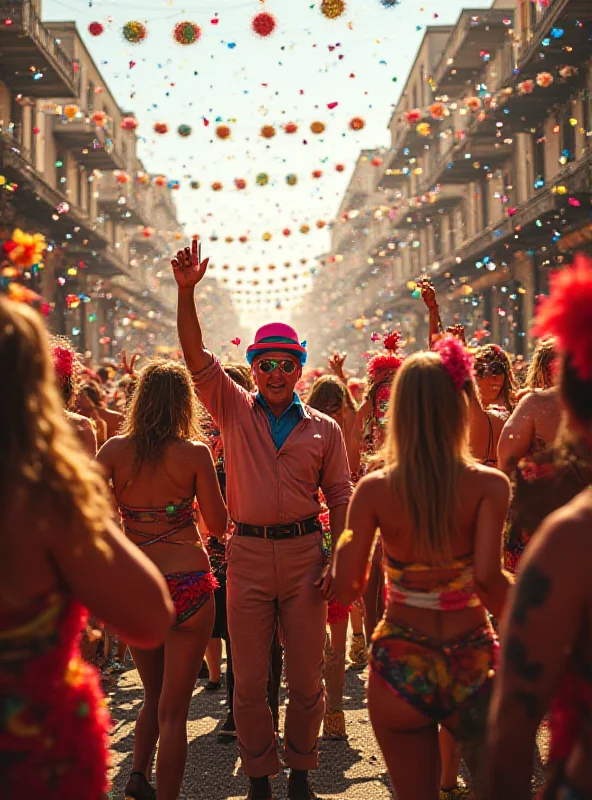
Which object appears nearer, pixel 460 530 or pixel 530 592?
pixel 530 592

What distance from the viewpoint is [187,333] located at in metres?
4.10

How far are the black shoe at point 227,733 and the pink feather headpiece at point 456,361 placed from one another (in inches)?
124

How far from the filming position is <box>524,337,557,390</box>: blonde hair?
477 centimetres

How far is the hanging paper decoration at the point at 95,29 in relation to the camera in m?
14.0

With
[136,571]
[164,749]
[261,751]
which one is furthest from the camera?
[261,751]

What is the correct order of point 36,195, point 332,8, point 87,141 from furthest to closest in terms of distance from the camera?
1. point 87,141
2. point 36,195
3. point 332,8

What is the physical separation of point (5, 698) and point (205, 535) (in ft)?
13.3

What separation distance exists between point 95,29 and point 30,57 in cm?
857

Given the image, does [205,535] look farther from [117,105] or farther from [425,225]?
[117,105]

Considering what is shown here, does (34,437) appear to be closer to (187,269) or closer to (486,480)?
(486,480)

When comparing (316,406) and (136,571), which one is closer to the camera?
(136,571)

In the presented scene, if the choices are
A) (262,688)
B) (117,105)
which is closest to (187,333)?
(262,688)

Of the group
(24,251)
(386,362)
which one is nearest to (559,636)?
(24,251)

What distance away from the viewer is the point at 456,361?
282cm
